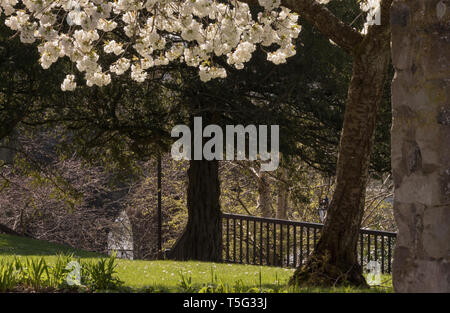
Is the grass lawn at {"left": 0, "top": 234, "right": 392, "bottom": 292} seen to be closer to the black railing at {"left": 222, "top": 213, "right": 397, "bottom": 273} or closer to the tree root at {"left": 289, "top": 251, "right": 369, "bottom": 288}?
the tree root at {"left": 289, "top": 251, "right": 369, "bottom": 288}

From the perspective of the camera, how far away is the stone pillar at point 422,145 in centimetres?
429

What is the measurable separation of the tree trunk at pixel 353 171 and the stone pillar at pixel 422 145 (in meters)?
3.25

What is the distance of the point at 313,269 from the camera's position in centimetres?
771

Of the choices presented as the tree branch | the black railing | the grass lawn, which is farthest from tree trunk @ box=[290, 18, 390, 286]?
the black railing

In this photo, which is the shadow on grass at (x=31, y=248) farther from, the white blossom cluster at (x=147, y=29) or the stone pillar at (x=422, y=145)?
the stone pillar at (x=422, y=145)

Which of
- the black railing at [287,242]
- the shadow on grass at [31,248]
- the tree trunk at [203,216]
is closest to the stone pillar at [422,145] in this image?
the black railing at [287,242]

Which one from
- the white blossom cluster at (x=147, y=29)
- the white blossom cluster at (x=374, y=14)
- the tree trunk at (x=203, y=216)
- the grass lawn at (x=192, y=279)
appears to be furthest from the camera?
the tree trunk at (x=203, y=216)

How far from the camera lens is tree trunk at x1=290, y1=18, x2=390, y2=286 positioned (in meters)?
7.68

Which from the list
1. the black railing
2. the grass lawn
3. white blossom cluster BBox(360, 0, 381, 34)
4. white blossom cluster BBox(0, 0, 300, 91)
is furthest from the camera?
the black railing

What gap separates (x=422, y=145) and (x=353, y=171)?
11.2ft

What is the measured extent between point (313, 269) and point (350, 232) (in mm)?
635

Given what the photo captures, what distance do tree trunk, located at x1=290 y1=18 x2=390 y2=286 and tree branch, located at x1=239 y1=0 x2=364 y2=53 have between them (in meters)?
0.15

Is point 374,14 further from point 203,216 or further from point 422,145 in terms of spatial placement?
point 203,216
